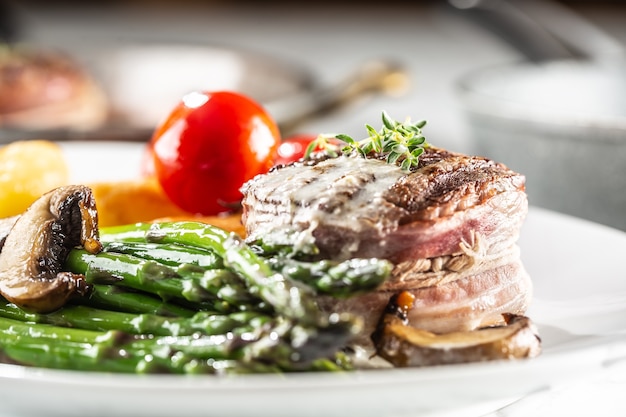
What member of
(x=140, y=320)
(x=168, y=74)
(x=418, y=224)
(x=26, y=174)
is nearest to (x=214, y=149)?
(x=26, y=174)

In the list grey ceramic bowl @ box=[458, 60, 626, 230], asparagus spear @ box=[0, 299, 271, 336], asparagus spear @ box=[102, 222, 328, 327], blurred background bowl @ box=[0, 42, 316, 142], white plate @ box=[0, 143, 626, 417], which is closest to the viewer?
white plate @ box=[0, 143, 626, 417]

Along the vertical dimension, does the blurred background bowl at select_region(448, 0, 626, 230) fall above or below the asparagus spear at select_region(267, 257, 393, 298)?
below

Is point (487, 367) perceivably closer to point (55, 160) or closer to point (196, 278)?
point (196, 278)

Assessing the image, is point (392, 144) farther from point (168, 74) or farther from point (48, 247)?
point (168, 74)

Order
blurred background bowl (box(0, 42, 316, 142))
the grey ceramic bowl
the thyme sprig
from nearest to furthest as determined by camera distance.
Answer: the thyme sprig < the grey ceramic bowl < blurred background bowl (box(0, 42, 316, 142))

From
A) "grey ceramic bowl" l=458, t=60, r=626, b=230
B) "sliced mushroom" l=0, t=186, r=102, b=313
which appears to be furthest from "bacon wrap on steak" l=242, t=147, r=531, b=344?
"grey ceramic bowl" l=458, t=60, r=626, b=230

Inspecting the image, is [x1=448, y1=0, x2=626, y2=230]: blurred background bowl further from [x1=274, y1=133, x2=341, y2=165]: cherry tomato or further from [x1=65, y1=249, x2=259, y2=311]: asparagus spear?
[x1=65, y1=249, x2=259, y2=311]: asparagus spear

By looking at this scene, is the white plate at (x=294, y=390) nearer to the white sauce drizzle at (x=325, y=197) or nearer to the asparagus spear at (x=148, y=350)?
the asparagus spear at (x=148, y=350)

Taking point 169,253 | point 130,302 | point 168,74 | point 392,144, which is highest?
point 392,144
